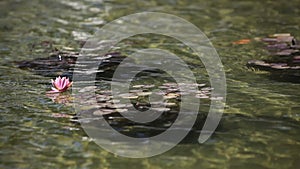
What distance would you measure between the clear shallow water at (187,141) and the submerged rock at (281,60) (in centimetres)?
10

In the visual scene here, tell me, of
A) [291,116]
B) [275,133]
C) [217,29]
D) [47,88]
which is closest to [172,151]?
[275,133]

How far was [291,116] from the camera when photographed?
3049 mm

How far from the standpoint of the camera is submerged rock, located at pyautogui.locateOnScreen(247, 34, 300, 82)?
3.85 m

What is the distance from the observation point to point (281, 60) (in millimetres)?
4242

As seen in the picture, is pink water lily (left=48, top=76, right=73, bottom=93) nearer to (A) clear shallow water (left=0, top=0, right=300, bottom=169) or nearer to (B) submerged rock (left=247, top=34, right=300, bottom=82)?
(A) clear shallow water (left=0, top=0, right=300, bottom=169)

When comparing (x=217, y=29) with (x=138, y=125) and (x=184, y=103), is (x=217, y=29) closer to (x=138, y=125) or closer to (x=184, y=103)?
(x=184, y=103)

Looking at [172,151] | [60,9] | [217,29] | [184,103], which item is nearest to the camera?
[172,151]

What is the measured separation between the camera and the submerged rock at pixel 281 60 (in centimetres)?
385

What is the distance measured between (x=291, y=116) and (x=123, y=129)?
100 centimetres

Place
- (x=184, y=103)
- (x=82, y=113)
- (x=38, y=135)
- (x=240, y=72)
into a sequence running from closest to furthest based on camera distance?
1. (x=38, y=135)
2. (x=82, y=113)
3. (x=184, y=103)
4. (x=240, y=72)

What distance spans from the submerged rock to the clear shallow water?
10 centimetres

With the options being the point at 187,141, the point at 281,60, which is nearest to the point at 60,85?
the point at 187,141

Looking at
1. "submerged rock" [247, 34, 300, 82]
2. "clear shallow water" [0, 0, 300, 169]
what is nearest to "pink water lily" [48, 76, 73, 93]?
"clear shallow water" [0, 0, 300, 169]

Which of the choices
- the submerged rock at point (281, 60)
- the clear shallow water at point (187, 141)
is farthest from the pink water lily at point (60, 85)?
the submerged rock at point (281, 60)
